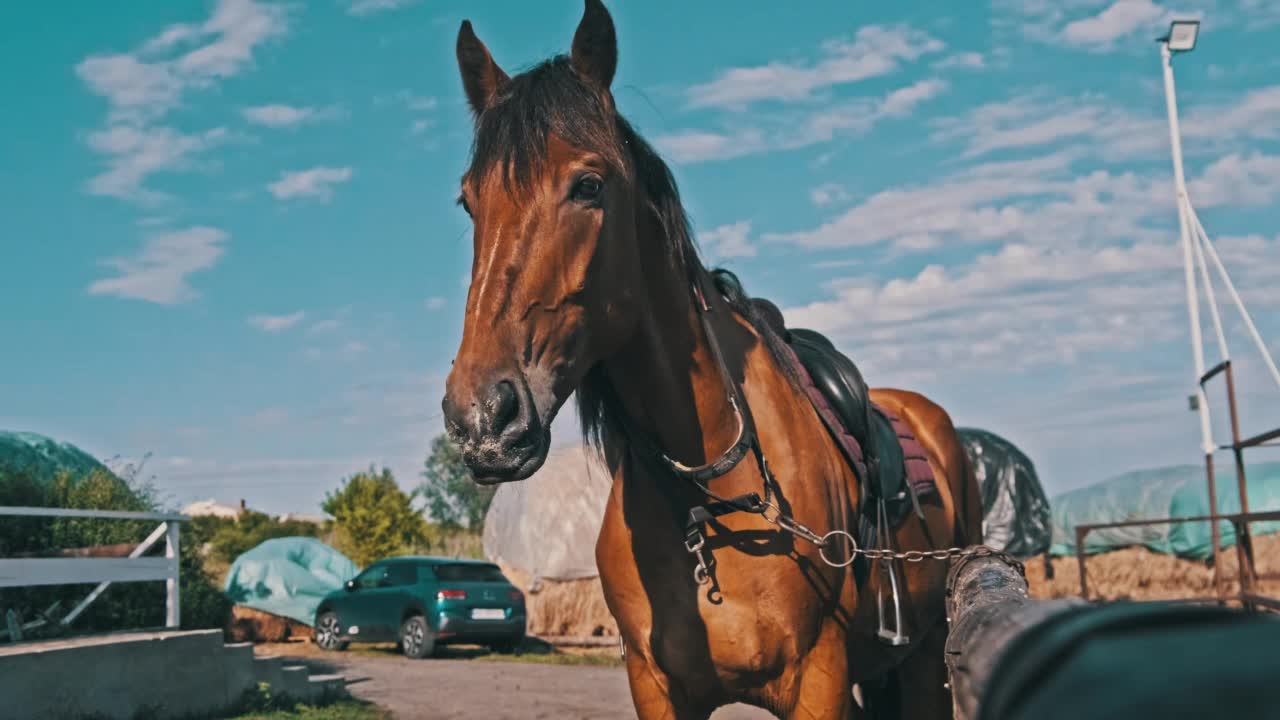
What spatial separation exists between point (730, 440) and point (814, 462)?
0.31m

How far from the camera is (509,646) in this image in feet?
62.1

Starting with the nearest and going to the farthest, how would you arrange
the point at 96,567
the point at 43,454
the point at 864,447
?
the point at 864,447
the point at 96,567
the point at 43,454

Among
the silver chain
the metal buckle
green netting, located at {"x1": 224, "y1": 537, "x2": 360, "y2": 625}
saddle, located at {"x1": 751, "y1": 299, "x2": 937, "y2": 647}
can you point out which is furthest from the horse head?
green netting, located at {"x1": 224, "y1": 537, "x2": 360, "y2": 625}

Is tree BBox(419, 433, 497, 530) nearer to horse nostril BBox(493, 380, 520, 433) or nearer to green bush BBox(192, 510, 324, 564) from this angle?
green bush BBox(192, 510, 324, 564)

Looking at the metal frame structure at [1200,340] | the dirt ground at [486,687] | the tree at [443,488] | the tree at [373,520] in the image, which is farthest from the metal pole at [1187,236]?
the tree at [443,488]

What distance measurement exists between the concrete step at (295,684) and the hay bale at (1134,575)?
11.5m

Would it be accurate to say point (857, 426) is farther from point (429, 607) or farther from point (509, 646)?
point (509, 646)

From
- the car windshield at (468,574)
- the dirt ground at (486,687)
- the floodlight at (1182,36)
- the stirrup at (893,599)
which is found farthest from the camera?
the car windshield at (468,574)

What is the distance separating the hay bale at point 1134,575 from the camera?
18047 mm

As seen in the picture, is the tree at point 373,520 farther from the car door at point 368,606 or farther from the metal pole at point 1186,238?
the metal pole at point 1186,238

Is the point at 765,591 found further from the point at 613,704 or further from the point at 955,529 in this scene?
the point at 613,704

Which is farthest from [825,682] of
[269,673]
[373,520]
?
[373,520]

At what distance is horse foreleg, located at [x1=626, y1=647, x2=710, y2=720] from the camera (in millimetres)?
3212

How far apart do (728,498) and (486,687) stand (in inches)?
419
